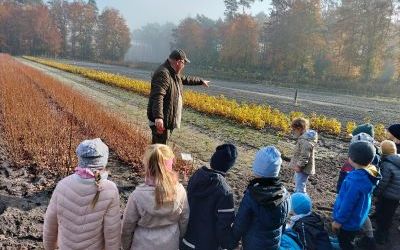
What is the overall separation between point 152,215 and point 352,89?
3725 cm

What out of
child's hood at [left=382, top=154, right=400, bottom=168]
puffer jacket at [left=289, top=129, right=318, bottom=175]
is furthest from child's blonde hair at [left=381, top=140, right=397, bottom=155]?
puffer jacket at [left=289, top=129, right=318, bottom=175]

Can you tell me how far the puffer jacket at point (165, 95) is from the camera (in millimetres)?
4512

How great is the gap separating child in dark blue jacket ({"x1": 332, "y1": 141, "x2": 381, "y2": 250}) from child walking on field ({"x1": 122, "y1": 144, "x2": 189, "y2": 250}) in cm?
171

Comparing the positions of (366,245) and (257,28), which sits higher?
(257,28)

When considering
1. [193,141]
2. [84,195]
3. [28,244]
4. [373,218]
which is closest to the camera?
[84,195]

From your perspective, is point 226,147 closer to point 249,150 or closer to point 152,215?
point 152,215

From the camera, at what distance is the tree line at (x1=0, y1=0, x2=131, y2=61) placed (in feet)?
267

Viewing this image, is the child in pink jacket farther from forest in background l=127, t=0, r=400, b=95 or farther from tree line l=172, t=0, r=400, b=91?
tree line l=172, t=0, r=400, b=91

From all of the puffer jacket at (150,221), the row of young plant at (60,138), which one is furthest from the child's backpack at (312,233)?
the row of young plant at (60,138)

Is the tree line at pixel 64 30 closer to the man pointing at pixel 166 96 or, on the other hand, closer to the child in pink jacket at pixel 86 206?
the man pointing at pixel 166 96

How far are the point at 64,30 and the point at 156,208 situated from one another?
335ft

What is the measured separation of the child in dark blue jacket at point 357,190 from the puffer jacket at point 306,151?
120cm

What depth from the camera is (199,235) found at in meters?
2.96

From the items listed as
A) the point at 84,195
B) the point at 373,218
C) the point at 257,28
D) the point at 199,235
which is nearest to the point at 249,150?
the point at 373,218
